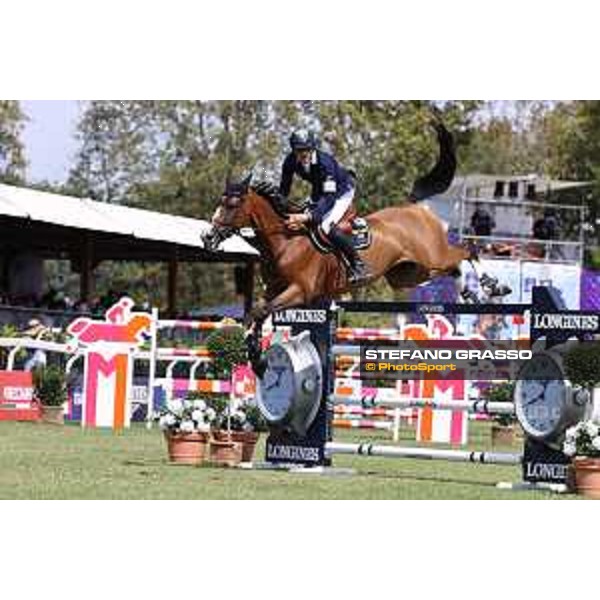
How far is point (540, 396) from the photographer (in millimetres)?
9844

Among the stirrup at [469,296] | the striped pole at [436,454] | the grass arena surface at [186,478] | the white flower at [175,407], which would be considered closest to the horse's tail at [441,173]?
the stirrup at [469,296]

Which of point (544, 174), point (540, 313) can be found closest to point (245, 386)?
point (540, 313)

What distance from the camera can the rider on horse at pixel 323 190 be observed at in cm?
1105

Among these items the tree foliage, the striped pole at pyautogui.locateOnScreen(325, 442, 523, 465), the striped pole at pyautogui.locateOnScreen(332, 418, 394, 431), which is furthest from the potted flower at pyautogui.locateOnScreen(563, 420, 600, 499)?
the tree foliage

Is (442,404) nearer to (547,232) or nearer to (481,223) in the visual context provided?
(481,223)

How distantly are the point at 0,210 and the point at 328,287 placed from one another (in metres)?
10.6

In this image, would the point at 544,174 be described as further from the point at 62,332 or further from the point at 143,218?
the point at 62,332

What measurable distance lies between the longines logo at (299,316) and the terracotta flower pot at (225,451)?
3.08 ft

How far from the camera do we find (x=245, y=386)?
55.7ft

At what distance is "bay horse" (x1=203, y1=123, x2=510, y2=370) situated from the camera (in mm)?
11195

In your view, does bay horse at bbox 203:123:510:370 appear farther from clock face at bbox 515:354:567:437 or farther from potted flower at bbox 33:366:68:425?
potted flower at bbox 33:366:68:425

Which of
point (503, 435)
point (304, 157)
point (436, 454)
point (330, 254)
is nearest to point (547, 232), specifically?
point (503, 435)

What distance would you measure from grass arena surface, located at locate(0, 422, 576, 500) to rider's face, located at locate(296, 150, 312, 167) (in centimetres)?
227

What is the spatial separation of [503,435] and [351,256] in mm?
5805
